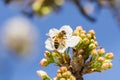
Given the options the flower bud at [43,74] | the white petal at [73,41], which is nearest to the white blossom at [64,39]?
the white petal at [73,41]

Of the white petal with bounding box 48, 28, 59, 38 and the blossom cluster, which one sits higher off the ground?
the white petal with bounding box 48, 28, 59, 38

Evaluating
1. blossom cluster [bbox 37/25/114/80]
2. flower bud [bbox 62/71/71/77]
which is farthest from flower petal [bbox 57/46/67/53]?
flower bud [bbox 62/71/71/77]

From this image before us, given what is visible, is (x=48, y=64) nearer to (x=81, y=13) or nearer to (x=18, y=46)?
(x=81, y=13)

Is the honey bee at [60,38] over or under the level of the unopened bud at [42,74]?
over

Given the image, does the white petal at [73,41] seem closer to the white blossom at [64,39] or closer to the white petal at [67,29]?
the white blossom at [64,39]

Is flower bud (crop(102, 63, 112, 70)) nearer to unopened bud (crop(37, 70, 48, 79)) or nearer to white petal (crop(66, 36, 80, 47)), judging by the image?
white petal (crop(66, 36, 80, 47))

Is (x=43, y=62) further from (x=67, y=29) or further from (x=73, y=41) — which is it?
(x=67, y=29)

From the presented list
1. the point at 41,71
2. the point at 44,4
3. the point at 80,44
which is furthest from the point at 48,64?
the point at 44,4
